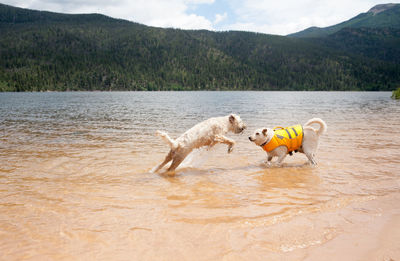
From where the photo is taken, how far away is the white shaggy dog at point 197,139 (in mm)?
8984

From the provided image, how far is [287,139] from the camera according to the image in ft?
32.5

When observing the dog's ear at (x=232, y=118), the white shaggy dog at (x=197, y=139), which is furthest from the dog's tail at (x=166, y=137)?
the dog's ear at (x=232, y=118)

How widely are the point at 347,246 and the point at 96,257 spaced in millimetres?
3562

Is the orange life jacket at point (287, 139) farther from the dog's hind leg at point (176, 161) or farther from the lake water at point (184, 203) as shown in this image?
the dog's hind leg at point (176, 161)

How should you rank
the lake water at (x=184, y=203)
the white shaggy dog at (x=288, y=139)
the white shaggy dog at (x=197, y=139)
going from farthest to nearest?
1. the white shaggy dog at (x=288, y=139)
2. the white shaggy dog at (x=197, y=139)
3. the lake water at (x=184, y=203)

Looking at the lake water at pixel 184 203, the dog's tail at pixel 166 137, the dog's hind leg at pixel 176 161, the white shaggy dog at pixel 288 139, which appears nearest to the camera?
the lake water at pixel 184 203

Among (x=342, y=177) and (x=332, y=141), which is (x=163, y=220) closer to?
(x=342, y=177)

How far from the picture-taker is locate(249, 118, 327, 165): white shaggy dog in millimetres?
9758

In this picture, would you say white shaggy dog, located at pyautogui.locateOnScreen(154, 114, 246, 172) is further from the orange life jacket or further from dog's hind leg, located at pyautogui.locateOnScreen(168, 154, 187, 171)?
the orange life jacket

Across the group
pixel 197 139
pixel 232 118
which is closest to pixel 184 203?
pixel 197 139

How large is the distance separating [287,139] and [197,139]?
315 centimetres

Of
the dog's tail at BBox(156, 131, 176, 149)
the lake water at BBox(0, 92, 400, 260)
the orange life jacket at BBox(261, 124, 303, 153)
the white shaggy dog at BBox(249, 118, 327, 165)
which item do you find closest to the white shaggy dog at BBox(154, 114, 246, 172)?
the dog's tail at BBox(156, 131, 176, 149)

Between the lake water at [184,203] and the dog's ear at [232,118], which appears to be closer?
the lake water at [184,203]

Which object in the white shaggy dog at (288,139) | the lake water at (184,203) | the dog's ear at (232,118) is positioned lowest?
the lake water at (184,203)
